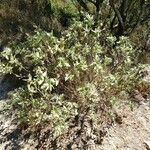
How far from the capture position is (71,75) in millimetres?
6781

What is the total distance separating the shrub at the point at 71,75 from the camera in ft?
22.2

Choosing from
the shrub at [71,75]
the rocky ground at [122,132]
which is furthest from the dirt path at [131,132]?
the shrub at [71,75]

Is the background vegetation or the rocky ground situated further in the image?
the rocky ground

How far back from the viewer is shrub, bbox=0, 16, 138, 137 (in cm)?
677

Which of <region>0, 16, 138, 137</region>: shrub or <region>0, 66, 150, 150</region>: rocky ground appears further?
<region>0, 66, 150, 150</region>: rocky ground

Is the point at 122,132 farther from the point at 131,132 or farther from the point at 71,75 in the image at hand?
the point at 71,75

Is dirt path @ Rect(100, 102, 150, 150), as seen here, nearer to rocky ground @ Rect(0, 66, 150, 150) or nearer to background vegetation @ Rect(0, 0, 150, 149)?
rocky ground @ Rect(0, 66, 150, 150)

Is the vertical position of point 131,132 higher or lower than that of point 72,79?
lower

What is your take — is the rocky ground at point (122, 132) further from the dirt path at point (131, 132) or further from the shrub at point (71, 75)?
the shrub at point (71, 75)

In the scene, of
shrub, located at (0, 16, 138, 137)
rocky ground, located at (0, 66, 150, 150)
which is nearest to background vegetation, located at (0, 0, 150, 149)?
shrub, located at (0, 16, 138, 137)

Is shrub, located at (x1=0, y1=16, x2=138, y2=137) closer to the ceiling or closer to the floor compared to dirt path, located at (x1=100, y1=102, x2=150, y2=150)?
closer to the ceiling

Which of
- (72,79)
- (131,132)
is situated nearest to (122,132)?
(131,132)

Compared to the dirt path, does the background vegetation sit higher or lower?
higher

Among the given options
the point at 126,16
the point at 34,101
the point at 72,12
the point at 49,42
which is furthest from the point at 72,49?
the point at 72,12
